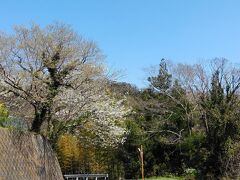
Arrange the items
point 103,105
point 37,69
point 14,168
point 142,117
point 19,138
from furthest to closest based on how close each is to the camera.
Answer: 1. point 142,117
2. point 103,105
3. point 37,69
4. point 19,138
5. point 14,168

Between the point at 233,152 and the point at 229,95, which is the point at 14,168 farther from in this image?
the point at 229,95

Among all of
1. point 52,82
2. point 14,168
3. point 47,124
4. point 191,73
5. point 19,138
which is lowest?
point 14,168

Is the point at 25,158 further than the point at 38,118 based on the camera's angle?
No

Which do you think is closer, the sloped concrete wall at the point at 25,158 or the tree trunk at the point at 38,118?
the sloped concrete wall at the point at 25,158

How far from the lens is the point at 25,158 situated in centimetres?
1734

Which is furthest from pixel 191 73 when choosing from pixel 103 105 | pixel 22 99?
pixel 22 99

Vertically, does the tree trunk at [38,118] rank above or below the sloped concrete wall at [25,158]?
above

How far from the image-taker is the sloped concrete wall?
51.6 feet

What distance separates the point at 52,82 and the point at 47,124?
316cm

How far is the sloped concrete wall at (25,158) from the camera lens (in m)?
15.7

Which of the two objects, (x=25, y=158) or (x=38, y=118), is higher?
(x=38, y=118)

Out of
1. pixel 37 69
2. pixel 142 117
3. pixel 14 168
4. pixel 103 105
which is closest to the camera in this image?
pixel 14 168

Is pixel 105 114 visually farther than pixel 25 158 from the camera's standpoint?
Yes

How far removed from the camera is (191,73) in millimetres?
32938
